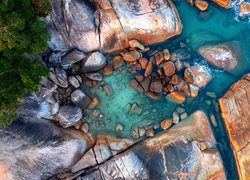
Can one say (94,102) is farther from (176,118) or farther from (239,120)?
(239,120)

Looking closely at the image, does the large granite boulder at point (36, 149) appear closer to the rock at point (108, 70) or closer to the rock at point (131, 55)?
the rock at point (108, 70)

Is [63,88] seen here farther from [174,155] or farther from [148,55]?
[174,155]

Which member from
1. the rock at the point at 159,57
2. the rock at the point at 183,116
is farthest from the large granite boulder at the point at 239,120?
the rock at the point at 159,57

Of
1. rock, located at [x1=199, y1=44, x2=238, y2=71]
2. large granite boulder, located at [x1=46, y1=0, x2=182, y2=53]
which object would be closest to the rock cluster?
rock, located at [x1=199, y1=44, x2=238, y2=71]

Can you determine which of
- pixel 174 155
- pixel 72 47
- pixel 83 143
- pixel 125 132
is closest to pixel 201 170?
pixel 174 155

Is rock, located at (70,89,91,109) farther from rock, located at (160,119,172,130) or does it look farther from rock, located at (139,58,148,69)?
rock, located at (160,119,172,130)
